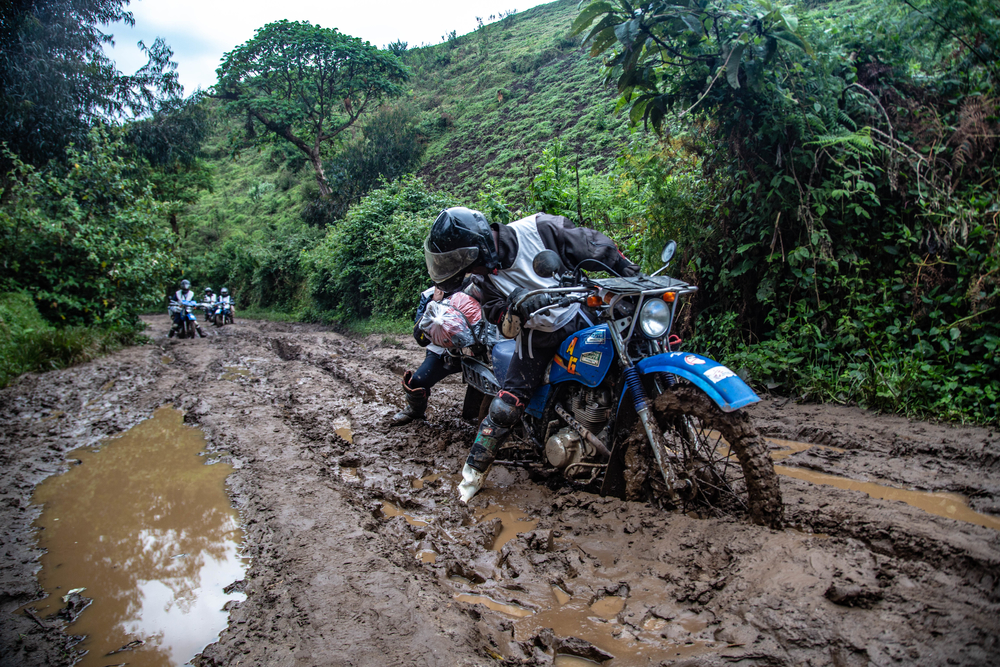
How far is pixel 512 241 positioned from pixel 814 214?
11.3 ft

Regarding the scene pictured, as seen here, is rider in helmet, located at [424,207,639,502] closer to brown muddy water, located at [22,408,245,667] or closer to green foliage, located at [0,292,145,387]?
brown muddy water, located at [22,408,245,667]

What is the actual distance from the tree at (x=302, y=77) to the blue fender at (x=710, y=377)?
26.0m

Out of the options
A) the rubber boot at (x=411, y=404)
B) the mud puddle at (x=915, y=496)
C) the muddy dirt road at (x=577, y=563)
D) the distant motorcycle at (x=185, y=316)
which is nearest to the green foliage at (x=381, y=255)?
the distant motorcycle at (x=185, y=316)

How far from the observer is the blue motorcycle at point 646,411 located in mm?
2674

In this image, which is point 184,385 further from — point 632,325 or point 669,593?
point 669,593

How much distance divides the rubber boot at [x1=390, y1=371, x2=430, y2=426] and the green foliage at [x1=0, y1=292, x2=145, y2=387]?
619cm

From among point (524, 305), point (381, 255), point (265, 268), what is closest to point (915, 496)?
point (524, 305)

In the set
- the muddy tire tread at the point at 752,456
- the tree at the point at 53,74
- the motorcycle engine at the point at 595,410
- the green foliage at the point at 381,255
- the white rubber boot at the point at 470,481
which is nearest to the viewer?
the muddy tire tread at the point at 752,456

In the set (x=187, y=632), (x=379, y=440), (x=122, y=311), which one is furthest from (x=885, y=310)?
(x=122, y=311)

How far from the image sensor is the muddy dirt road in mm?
1978

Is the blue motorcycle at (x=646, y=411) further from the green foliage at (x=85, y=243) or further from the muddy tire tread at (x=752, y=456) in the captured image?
the green foliage at (x=85, y=243)

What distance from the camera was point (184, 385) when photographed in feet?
24.9

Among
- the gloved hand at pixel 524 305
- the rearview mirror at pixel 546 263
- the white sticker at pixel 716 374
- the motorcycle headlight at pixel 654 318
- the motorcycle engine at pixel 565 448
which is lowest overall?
the motorcycle engine at pixel 565 448

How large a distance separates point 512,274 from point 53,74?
1841cm
